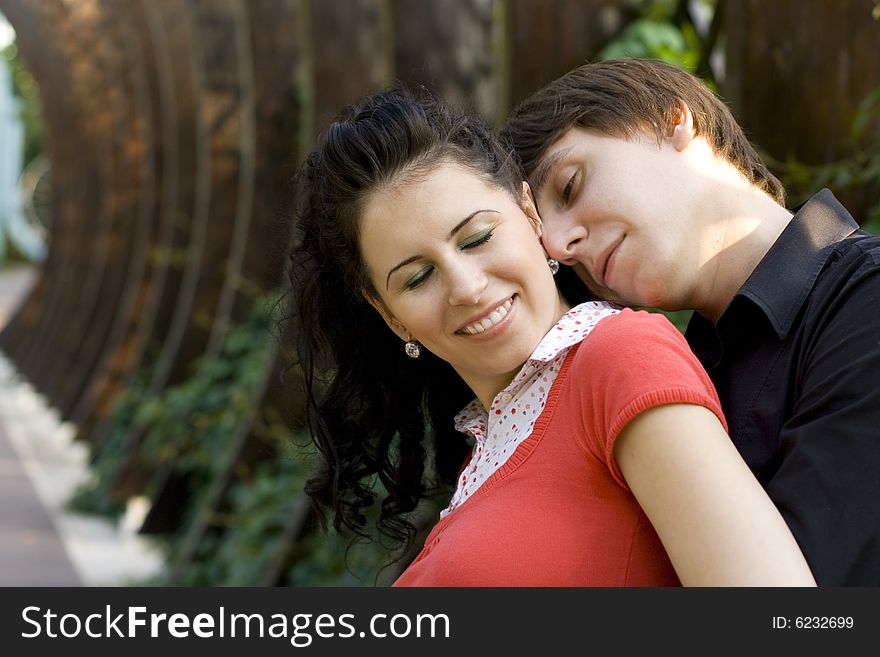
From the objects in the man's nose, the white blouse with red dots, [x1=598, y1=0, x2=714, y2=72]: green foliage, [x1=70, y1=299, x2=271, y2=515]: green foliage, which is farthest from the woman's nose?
[x1=70, y1=299, x2=271, y2=515]: green foliage

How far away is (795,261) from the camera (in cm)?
195

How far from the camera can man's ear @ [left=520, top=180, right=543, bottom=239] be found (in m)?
2.14

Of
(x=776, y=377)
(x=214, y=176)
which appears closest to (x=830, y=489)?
(x=776, y=377)

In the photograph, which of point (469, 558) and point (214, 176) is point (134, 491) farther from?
point (469, 558)

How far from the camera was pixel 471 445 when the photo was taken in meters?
2.57

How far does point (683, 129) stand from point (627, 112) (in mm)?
102

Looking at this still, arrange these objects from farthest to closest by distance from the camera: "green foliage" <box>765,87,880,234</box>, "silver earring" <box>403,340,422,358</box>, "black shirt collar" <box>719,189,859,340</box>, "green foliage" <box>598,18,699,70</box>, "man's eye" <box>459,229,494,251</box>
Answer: "green foliage" <box>598,18,699,70</box> < "green foliage" <box>765,87,880,234</box> < "silver earring" <box>403,340,422,358</box> < "man's eye" <box>459,229,494,251</box> < "black shirt collar" <box>719,189,859,340</box>

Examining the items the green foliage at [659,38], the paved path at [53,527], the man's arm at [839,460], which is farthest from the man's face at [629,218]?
the paved path at [53,527]

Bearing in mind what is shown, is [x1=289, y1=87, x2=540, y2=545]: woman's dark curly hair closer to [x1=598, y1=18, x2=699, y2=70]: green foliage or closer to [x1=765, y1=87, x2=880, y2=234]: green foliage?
[x1=765, y1=87, x2=880, y2=234]: green foliage

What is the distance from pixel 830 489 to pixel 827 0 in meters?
1.60

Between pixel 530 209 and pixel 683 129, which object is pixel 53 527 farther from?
pixel 683 129

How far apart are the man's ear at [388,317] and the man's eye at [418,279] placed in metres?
0.14
